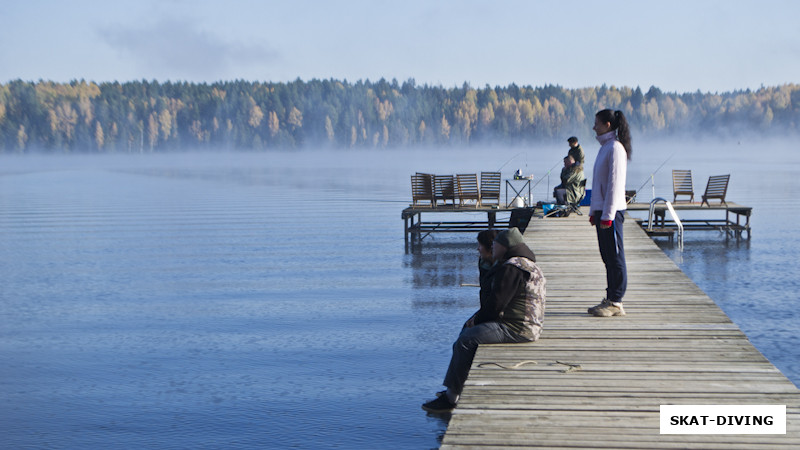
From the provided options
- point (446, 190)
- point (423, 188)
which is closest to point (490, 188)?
point (446, 190)

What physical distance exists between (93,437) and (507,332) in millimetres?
3741

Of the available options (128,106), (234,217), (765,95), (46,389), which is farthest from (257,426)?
(765,95)

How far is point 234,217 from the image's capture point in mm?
30688

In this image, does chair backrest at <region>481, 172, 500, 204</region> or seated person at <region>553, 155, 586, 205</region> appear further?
chair backrest at <region>481, 172, 500, 204</region>

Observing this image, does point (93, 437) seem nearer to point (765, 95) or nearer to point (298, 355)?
point (298, 355)

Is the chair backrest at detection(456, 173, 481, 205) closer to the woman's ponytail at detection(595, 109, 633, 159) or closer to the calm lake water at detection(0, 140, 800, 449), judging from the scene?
the calm lake water at detection(0, 140, 800, 449)

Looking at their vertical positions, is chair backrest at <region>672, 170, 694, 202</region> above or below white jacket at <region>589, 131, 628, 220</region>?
below

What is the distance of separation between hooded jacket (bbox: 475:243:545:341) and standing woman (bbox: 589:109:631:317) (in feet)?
3.67

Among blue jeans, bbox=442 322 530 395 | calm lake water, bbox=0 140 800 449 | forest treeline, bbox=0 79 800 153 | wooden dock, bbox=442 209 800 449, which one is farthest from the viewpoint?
forest treeline, bbox=0 79 800 153

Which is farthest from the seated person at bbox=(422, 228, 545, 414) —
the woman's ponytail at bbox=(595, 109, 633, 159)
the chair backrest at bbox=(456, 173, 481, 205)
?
the chair backrest at bbox=(456, 173, 481, 205)

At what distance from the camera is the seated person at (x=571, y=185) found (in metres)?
18.3

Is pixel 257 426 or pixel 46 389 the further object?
Result: pixel 46 389

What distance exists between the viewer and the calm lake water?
8.16 meters

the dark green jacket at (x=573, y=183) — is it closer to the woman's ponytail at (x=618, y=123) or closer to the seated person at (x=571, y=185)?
the seated person at (x=571, y=185)
